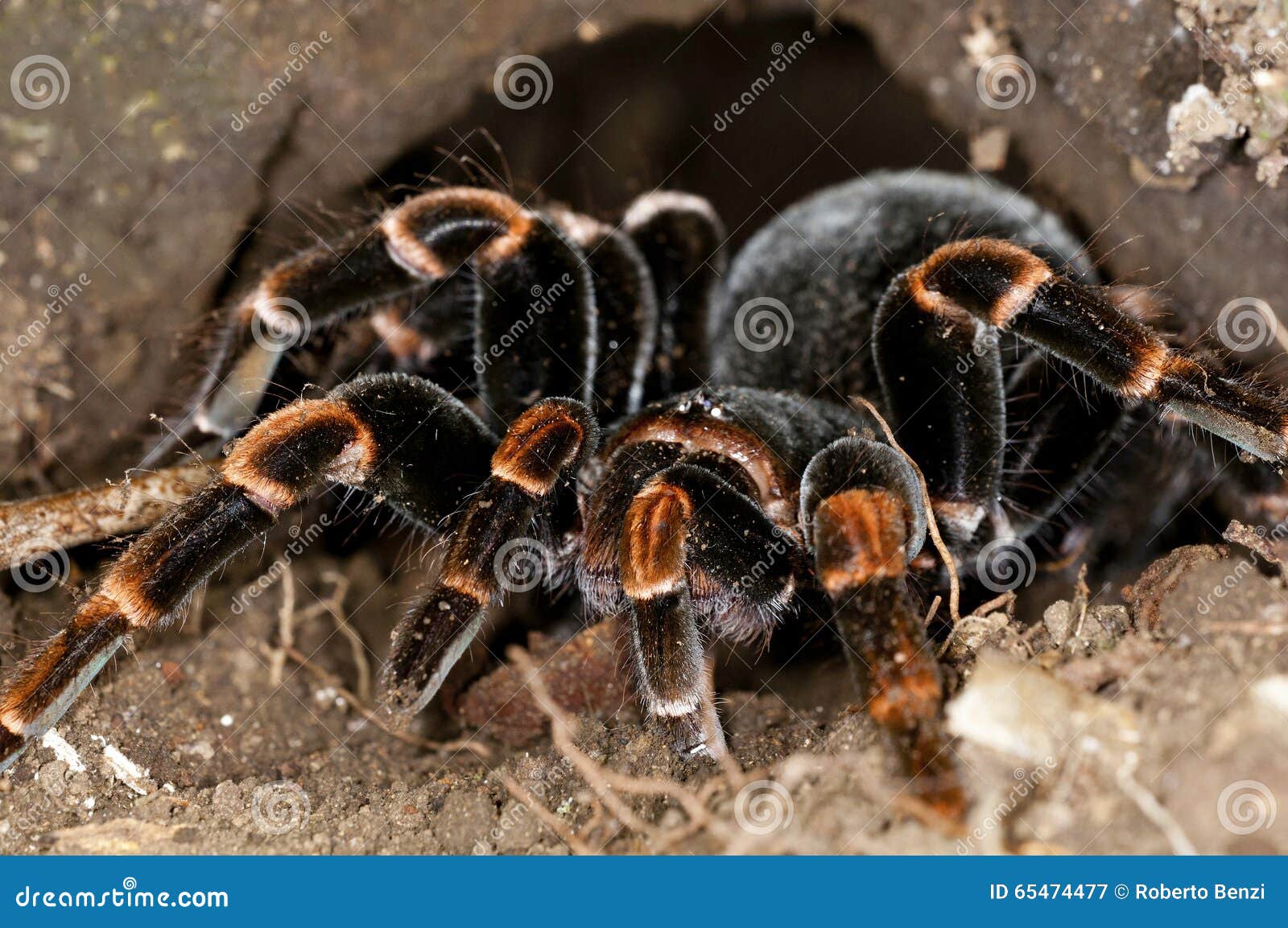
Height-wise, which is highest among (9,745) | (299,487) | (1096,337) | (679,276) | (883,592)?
(1096,337)

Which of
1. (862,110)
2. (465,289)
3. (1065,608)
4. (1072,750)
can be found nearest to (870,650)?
(1072,750)

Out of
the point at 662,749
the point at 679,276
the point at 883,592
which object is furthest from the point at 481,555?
the point at 679,276

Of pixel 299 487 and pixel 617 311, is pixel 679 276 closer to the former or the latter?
pixel 617 311

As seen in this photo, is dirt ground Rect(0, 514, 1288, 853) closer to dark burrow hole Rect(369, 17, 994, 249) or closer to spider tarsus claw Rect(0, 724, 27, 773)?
spider tarsus claw Rect(0, 724, 27, 773)

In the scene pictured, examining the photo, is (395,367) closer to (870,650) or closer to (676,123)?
(676,123)

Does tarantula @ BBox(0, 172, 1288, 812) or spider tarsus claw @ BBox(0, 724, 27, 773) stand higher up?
tarantula @ BBox(0, 172, 1288, 812)

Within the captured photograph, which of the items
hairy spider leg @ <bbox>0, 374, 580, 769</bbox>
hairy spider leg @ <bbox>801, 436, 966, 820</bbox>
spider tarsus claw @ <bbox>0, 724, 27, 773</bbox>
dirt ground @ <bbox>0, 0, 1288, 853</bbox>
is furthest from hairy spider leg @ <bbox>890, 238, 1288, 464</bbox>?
spider tarsus claw @ <bbox>0, 724, 27, 773</bbox>
